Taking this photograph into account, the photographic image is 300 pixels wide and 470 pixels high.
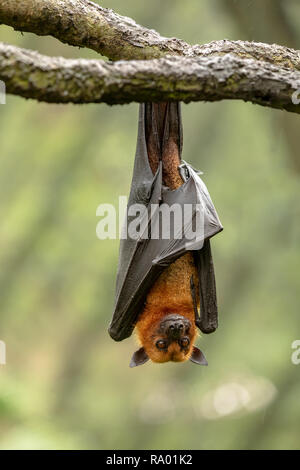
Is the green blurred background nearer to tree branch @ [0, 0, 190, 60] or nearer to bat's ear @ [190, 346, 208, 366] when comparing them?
bat's ear @ [190, 346, 208, 366]

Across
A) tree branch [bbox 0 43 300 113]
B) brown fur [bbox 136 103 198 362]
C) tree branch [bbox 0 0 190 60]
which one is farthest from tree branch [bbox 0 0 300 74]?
tree branch [bbox 0 43 300 113]

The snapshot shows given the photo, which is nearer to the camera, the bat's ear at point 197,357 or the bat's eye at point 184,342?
the bat's eye at point 184,342

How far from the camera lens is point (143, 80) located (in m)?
3.39

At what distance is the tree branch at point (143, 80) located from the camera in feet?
10.4

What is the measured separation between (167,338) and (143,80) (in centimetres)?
319

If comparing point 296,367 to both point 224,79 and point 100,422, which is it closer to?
point 100,422

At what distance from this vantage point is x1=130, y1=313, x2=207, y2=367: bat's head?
5.96 metres

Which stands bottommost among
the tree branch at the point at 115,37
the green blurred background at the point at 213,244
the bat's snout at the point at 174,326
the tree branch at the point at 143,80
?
the tree branch at the point at 143,80

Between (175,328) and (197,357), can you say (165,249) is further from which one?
(197,357)

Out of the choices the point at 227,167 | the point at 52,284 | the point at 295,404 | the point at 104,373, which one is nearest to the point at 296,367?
the point at 295,404

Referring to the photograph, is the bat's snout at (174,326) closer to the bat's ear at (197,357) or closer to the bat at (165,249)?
the bat at (165,249)

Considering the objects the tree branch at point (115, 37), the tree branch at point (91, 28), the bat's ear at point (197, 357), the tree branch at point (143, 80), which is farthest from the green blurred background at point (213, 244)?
the tree branch at point (143, 80)

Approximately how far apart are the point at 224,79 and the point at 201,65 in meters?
0.15

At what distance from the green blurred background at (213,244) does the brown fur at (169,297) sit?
4.84 metres
